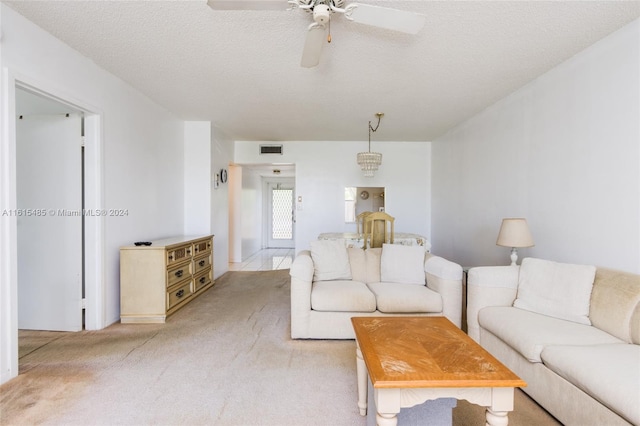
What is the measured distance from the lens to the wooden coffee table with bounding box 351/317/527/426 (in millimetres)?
1190

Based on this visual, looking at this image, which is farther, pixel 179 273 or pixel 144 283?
pixel 179 273

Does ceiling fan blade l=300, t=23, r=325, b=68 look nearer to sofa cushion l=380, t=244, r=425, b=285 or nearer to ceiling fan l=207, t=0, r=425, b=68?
ceiling fan l=207, t=0, r=425, b=68

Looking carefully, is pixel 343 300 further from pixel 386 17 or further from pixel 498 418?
pixel 386 17

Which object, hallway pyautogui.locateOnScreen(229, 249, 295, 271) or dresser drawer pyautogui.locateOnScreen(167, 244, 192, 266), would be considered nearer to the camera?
dresser drawer pyautogui.locateOnScreen(167, 244, 192, 266)

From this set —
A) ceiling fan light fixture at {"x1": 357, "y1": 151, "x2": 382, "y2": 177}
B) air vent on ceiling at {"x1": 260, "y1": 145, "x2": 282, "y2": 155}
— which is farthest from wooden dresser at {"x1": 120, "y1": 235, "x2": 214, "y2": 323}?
air vent on ceiling at {"x1": 260, "y1": 145, "x2": 282, "y2": 155}

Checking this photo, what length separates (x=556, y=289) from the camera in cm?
218

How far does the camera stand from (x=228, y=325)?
311 centimetres

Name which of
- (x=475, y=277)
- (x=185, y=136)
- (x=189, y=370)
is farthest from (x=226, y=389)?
(x=185, y=136)

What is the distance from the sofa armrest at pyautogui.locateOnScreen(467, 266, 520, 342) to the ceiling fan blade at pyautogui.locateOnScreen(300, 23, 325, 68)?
208cm

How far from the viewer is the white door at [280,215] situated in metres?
9.45

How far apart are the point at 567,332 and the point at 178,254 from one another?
3.57 meters

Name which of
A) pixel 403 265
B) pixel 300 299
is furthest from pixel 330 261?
pixel 403 265

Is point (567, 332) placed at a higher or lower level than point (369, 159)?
lower

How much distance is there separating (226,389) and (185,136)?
4004mm
